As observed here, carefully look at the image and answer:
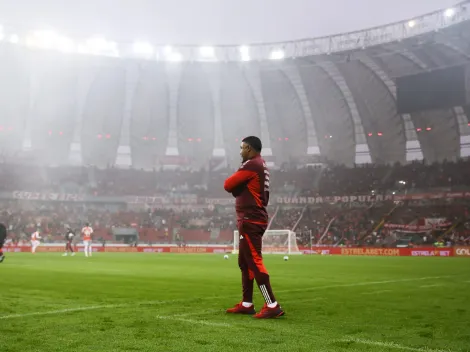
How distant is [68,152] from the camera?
6384 cm

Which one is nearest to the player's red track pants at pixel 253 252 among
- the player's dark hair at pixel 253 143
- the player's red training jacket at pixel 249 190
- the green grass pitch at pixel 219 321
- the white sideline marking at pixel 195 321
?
the player's red training jacket at pixel 249 190

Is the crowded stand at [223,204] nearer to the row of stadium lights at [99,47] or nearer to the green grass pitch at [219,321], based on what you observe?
the row of stadium lights at [99,47]

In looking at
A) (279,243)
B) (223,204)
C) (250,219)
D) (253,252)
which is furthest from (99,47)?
(253,252)

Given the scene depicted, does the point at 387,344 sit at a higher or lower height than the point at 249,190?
lower

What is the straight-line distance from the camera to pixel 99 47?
5575 cm

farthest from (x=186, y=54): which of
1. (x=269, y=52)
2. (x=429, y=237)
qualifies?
(x=429, y=237)

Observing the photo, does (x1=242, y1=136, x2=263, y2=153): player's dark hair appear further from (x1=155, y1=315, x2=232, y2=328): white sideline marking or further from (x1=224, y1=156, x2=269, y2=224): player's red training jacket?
(x1=155, y1=315, x2=232, y2=328): white sideline marking

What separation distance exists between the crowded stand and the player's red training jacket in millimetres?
42984

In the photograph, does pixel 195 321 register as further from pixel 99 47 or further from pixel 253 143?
pixel 99 47

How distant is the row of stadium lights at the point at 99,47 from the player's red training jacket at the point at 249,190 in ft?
157

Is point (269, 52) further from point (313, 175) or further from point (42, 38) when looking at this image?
point (42, 38)

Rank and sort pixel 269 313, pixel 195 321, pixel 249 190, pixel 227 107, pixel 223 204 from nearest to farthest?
pixel 195 321 → pixel 269 313 → pixel 249 190 → pixel 227 107 → pixel 223 204

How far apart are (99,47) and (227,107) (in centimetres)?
1578

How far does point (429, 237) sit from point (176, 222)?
28252 mm
